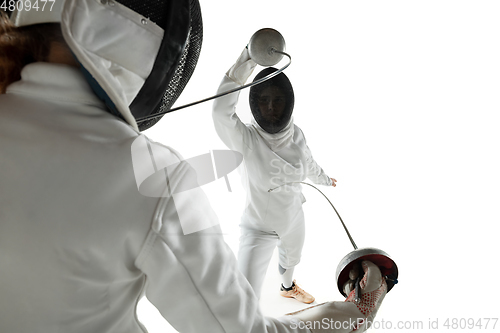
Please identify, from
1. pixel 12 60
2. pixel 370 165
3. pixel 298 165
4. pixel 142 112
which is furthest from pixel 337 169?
pixel 12 60

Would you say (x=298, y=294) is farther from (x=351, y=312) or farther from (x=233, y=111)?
(x=351, y=312)

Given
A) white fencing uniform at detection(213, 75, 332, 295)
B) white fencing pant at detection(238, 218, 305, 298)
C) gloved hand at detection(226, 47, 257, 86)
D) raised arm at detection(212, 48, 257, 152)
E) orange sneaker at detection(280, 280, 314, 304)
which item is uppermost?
gloved hand at detection(226, 47, 257, 86)

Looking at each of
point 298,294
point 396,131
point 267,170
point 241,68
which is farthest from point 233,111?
point 396,131

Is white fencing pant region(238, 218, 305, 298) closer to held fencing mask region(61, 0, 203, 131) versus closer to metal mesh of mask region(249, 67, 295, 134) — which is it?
metal mesh of mask region(249, 67, 295, 134)

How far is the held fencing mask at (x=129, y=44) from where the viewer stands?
375mm

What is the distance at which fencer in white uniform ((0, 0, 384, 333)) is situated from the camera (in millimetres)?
362

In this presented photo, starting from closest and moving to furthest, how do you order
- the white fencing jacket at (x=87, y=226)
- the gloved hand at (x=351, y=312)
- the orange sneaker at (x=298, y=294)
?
the white fencing jacket at (x=87, y=226)
the gloved hand at (x=351, y=312)
the orange sneaker at (x=298, y=294)

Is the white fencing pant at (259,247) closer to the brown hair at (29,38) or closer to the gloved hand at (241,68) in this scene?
the gloved hand at (241,68)

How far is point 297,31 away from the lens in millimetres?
1746

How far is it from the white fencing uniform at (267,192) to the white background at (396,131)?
0.11 meters

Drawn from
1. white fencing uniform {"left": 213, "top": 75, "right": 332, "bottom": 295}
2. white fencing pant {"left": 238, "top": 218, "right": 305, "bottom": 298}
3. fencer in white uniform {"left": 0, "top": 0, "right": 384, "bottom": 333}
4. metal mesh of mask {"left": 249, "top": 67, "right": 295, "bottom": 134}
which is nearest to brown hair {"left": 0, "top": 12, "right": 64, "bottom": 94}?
fencer in white uniform {"left": 0, "top": 0, "right": 384, "bottom": 333}

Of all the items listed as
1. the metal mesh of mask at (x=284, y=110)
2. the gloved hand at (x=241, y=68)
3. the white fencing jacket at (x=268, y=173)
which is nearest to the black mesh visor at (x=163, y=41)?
the gloved hand at (x=241, y=68)

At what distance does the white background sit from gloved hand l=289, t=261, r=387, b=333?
0.53 m

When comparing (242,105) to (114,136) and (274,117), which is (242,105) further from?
(114,136)
